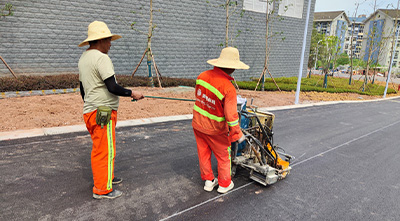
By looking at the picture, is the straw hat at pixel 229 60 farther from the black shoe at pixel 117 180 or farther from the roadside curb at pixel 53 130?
the roadside curb at pixel 53 130

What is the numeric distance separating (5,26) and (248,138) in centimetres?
1043

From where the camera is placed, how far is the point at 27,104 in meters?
7.15

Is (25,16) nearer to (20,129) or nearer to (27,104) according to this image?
(27,104)

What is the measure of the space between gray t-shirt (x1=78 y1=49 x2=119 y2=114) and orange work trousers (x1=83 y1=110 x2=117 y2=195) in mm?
128

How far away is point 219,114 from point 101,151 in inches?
55.8

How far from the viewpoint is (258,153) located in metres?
3.62

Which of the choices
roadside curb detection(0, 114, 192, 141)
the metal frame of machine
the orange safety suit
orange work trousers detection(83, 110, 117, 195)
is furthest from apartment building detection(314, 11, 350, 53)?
orange work trousers detection(83, 110, 117, 195)

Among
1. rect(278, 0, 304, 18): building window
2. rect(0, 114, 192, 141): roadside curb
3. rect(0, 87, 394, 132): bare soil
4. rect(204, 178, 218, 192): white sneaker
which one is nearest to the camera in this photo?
rect(204, 178, 218, 192): white sneaker

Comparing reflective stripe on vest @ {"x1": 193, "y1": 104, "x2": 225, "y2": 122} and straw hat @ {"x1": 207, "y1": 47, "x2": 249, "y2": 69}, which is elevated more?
straw hat @ {"x1": 207, "y1": 47, "x2": 249, "y2": 69}

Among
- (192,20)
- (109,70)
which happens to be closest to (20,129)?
(109,70)

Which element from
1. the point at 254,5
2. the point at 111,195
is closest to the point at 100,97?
the point at 111,195

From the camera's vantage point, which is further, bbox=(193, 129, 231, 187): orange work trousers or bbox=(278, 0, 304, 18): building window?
bbox=(278, 0, 304, 18): building window

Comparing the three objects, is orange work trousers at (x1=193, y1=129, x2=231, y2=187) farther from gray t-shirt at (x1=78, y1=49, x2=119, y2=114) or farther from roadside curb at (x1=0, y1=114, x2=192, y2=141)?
roadside curb at (x1=0, y1=114, x2=192, y2=141)

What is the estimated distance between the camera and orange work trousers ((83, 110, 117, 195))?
9.55ft
